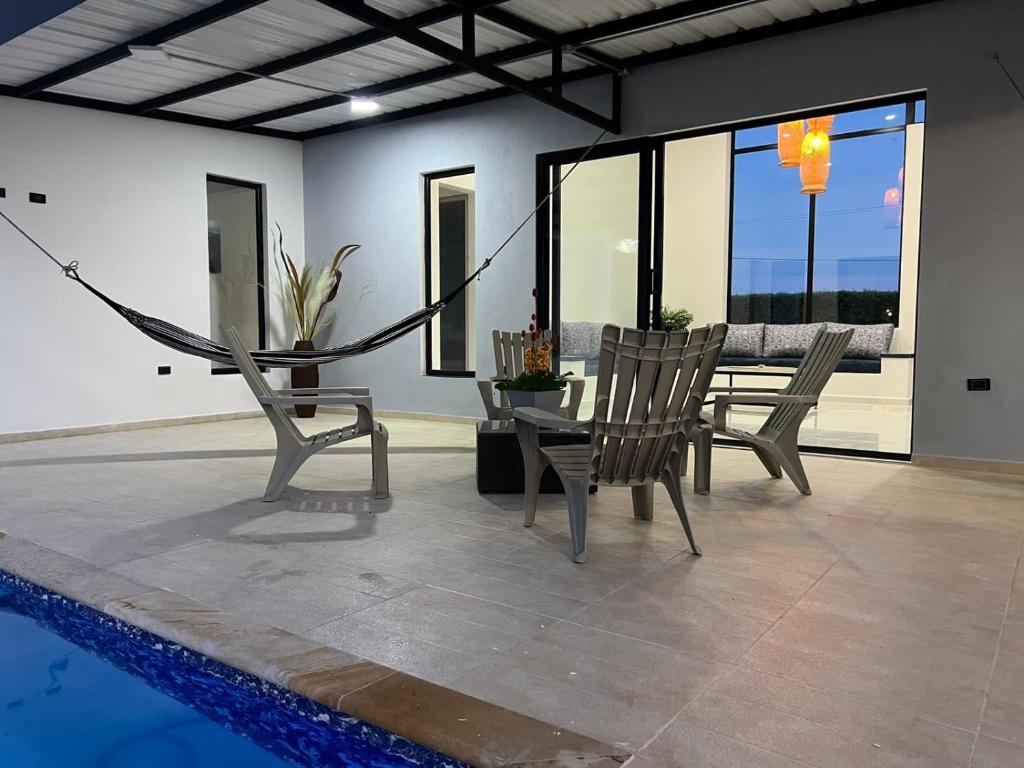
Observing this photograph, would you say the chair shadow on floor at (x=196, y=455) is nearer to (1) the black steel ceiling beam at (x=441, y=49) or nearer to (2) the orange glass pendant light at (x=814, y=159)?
(1) the black steel ceiling beam at (x=441, y=49)

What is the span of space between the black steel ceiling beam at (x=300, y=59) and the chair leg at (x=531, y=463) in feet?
9.06

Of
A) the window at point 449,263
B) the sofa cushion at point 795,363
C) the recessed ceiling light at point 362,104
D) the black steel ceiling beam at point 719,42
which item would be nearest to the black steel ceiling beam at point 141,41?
the recessed ceiling light at point 362,104

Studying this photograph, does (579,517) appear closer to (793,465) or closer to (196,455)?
(793,465)

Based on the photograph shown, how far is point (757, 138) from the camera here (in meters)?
10.2

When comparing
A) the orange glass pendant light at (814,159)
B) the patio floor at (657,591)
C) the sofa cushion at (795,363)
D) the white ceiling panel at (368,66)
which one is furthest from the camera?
the sofa cushion at (795,363)

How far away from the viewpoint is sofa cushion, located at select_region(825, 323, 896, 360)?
8.78 metres

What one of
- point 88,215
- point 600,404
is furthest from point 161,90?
point 600,404

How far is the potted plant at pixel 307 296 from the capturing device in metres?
7.78

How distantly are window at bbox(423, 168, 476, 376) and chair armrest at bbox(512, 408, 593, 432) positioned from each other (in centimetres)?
409

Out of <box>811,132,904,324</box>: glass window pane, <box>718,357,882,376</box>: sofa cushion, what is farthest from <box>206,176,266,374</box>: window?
<box>811,132,904,324</box>: glass window pane

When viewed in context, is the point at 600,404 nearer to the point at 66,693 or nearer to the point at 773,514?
the point at 773,514

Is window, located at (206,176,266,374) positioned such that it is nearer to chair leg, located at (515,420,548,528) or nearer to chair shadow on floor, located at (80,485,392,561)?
chair shadow on floor, located at (80,485,392,561)

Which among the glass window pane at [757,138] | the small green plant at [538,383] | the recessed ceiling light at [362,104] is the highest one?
the glass window pane at [757,138]

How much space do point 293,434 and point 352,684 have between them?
2311 mm
